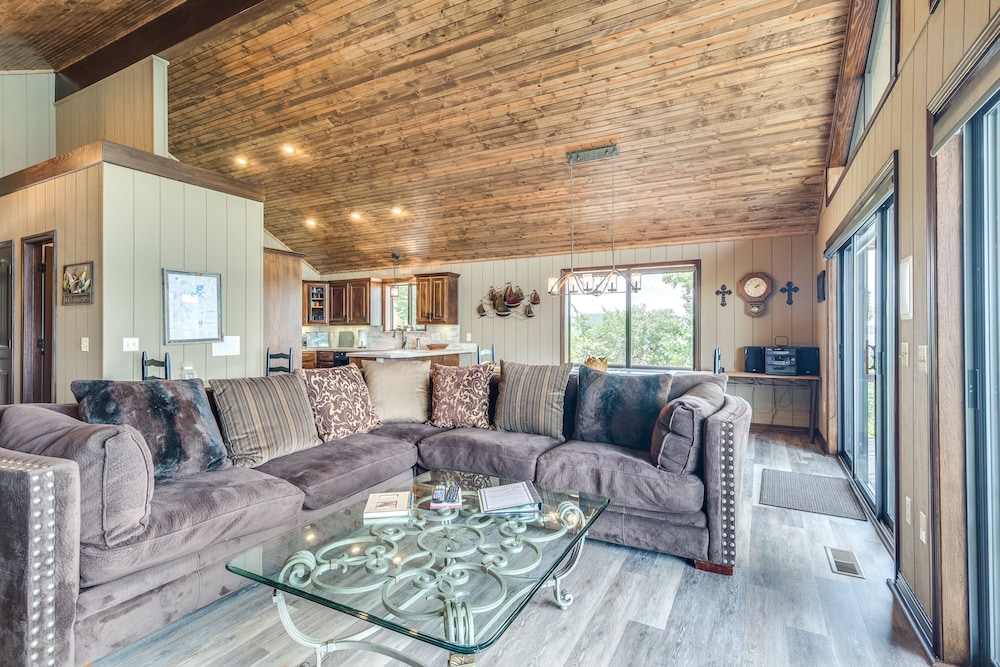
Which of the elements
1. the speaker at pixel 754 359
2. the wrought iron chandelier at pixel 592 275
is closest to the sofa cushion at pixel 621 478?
the wrought iron chandelier at pixel 592 275

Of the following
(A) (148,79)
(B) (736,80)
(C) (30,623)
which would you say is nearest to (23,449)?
(C) (30,623)

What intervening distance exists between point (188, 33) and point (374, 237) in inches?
147

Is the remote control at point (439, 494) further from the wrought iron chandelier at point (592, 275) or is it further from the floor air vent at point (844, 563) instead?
the wrought iron chandelier at point (592, 275)

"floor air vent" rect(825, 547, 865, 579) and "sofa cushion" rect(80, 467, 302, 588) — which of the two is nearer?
"sofa cushion" rect(80, 467, 302, 588)

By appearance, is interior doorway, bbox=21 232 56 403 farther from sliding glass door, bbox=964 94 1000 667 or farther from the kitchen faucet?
sliding glass door, bbox=964 94 1000 667

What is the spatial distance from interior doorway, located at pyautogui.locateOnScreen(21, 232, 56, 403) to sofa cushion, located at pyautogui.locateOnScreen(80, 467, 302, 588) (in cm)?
372

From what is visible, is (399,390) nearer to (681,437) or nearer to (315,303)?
(681,437)

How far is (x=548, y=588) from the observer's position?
7.40 feet

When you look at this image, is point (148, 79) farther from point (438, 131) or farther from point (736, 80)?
point (736, 80)

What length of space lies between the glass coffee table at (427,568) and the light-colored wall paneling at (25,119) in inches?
240

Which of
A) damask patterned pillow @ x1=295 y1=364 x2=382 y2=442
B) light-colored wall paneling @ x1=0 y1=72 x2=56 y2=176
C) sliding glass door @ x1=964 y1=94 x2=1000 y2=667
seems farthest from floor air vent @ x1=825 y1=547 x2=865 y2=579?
light-colored wall paneling @ x1=0 y1=72 x2=56 y2=176

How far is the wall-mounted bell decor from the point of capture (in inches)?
291

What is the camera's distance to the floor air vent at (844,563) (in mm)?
2455

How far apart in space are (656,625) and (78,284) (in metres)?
4.80
